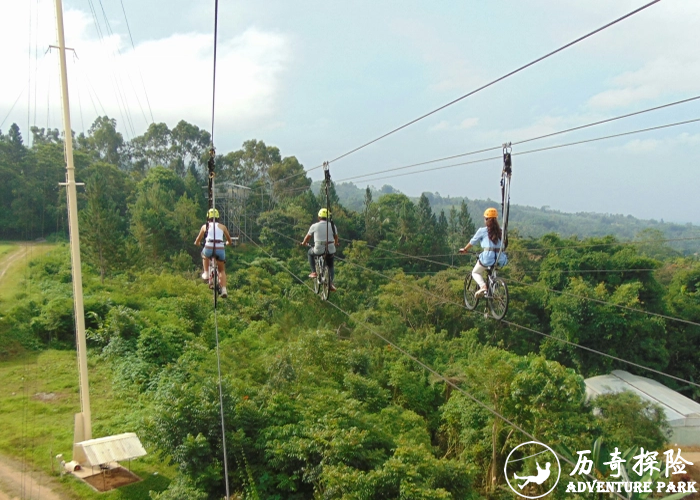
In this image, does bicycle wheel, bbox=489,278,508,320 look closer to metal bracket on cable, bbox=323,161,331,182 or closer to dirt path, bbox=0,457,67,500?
metal bracket on cable, bbox=323,161,331,182

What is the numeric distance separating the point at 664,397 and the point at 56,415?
23.9m

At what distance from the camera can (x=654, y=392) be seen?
24750mm

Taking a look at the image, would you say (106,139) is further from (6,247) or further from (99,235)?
(99,235)

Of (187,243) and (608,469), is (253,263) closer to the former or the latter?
(187,243)

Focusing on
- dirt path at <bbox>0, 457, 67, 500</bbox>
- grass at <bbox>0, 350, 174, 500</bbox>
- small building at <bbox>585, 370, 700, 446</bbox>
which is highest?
grass at <bbox>0, 350, 174, 500</bbox>

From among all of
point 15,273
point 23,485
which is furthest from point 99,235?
point 23,485

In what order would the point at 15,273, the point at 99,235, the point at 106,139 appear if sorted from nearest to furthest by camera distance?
the point at 99,235, the point at 15,273, the point at 106,139

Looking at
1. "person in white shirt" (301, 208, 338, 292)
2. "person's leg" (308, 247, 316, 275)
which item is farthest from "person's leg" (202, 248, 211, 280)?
"person's leg" (308, 247, 316, 275)

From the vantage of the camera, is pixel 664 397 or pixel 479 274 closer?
pixel 479 274

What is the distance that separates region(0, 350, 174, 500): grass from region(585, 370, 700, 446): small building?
46.6 ft

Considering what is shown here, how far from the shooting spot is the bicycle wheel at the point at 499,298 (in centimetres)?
675

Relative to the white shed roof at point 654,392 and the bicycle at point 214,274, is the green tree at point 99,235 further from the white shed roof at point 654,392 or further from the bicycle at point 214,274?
the white shed roof at point 654,392

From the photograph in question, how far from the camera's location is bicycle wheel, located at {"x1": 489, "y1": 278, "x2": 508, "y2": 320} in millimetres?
6754

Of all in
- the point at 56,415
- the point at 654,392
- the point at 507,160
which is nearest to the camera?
the point at 507,160
